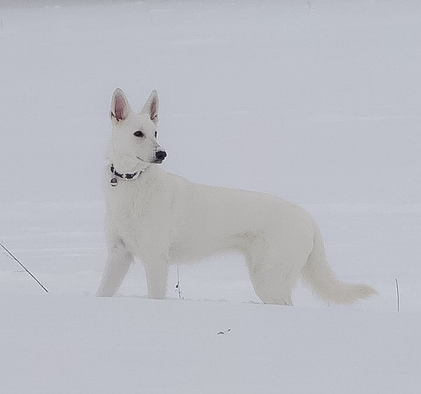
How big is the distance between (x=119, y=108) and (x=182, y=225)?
690mm

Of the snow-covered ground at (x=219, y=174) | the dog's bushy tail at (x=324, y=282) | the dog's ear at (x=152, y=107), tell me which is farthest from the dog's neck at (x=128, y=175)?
the dog's bushy tail at (x=324, y=282)

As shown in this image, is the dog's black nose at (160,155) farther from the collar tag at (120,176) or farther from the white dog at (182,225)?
the collar tag at (120,176)

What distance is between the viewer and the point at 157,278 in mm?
4703

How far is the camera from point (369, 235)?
6.89 m

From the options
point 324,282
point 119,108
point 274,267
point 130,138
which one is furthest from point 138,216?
point 324,282

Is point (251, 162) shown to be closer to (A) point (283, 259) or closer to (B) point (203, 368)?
(A) point (283, 259)

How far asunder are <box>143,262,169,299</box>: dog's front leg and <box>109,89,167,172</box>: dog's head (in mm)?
517

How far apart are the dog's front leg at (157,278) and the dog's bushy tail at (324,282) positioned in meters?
0.86

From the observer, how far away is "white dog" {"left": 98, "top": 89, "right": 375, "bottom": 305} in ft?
15.5

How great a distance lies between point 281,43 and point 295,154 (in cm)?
855

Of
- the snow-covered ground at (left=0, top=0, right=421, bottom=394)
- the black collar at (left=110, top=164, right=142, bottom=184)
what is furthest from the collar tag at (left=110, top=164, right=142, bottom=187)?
the snow-covered ground at (left=0, top=0, right=421, bottom=394)

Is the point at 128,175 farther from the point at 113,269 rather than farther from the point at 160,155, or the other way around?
the point at 113,269

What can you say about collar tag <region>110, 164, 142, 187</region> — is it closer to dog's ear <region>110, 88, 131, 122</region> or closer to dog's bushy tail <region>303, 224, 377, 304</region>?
dog's ear <region>110, 88, 131, 122</region>

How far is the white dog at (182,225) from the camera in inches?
186
